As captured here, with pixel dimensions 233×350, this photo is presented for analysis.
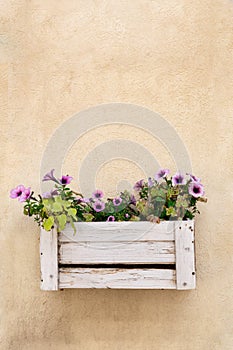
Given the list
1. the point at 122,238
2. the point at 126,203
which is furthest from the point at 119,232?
the point at 126,203

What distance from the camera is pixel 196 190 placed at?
2.06 meters

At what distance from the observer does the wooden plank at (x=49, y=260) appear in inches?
83.0

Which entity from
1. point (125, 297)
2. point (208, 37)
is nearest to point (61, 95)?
point (208, 37)

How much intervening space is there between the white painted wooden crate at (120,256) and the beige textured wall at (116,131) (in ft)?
0.70

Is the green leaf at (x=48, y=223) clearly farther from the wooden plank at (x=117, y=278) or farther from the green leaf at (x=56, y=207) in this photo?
the wooden plank at (x=117, y=278)

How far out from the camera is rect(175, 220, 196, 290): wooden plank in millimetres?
2033

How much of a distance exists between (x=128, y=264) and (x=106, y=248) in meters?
0.11

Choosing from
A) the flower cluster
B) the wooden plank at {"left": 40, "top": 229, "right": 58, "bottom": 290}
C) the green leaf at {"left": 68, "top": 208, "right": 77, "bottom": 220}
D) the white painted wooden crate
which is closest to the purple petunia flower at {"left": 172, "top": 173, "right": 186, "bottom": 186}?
the flower cluster

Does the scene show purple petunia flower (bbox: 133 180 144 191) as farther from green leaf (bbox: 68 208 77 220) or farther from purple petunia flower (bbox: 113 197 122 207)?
green leaf (bbox: 68 208 77 220)

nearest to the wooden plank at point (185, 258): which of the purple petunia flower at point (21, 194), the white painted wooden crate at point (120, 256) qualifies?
the white painted wooden crate at point (120, 256)

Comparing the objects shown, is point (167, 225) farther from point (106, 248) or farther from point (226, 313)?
point (226, 313)

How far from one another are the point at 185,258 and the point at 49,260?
0.55 metres

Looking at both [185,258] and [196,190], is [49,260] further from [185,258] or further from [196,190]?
[196,190]

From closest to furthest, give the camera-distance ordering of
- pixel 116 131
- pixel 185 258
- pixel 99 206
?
pixel 185 258
pixel 99 206
pixel 116 131
